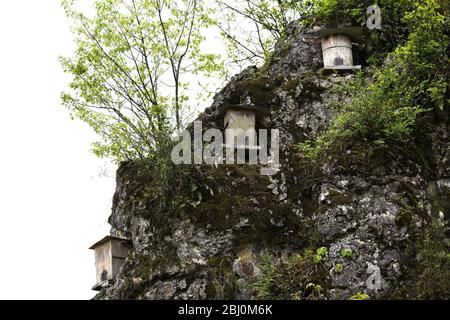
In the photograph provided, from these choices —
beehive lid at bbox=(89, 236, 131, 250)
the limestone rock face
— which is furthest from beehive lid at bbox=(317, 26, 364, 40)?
beehive lid at bbox=(89, 236, 131, 250)

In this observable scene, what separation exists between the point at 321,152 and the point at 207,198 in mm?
2004

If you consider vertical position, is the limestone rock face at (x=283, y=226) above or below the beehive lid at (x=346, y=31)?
below

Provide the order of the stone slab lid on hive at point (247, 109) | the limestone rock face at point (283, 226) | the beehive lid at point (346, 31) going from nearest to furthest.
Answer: the limestone rock face at point (283, 226) → the stone slab lid on hive at point (247, 109) → the beehive lid at point (346, 31)

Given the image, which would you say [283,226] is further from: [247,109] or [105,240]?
[105,240]

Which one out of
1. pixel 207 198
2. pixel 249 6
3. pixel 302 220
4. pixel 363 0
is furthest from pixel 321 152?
pixel 249 6

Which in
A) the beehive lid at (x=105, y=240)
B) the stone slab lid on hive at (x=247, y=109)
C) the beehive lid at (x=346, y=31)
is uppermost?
the beehive lid at (x=346, y=31)

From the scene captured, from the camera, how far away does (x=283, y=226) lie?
1102cm

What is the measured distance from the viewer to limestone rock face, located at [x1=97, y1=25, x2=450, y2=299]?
1005 centimetres

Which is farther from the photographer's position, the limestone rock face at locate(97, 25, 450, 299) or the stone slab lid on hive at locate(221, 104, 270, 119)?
the stone slab lid on hive at locate(221, 104, 270, 119)

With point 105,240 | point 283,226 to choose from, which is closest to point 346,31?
point 283,226

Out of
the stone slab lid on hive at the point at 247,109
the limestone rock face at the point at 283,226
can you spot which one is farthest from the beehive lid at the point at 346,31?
the stone slab lid on hive at the point at 247,109

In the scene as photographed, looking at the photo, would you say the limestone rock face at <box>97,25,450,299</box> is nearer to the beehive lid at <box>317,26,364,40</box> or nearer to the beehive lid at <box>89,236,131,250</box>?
the beehive lid at <box>89,236,131,250</box>

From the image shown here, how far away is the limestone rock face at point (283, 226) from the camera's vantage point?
1005 cm

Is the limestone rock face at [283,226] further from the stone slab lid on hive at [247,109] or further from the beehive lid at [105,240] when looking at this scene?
the stone slab lid on hive at [247,109]
